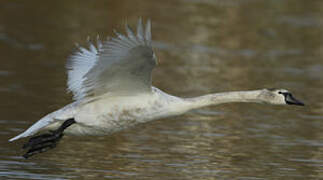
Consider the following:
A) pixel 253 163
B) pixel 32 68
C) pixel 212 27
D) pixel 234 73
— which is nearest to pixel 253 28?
pixel 212 27

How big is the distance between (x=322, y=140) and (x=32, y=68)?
593 cm

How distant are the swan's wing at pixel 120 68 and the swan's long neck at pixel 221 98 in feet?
1.77

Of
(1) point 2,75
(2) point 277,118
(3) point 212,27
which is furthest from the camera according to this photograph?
(3) point 212,27

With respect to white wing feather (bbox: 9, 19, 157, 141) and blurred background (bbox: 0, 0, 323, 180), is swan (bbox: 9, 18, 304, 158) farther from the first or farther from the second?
blurred background (bbox: 0, 0, 323, 180)

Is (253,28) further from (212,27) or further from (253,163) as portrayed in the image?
(253,163)

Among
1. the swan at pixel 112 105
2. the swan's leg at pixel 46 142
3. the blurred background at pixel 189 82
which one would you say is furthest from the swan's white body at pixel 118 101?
the blurred background at pixel 189 82

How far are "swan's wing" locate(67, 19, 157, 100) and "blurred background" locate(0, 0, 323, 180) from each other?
875 millimetres

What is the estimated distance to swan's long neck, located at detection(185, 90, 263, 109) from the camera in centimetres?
918

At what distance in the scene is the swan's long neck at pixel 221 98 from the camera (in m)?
9.18

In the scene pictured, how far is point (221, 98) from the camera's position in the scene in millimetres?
9352

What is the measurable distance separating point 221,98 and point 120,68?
1295 mm

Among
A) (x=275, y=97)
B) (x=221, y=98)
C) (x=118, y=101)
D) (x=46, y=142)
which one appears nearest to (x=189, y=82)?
(x=275, y=97)

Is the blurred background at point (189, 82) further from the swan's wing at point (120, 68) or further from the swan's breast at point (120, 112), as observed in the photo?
the swan's wing at point (120, 68)

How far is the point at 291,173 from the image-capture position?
31.4 feet
